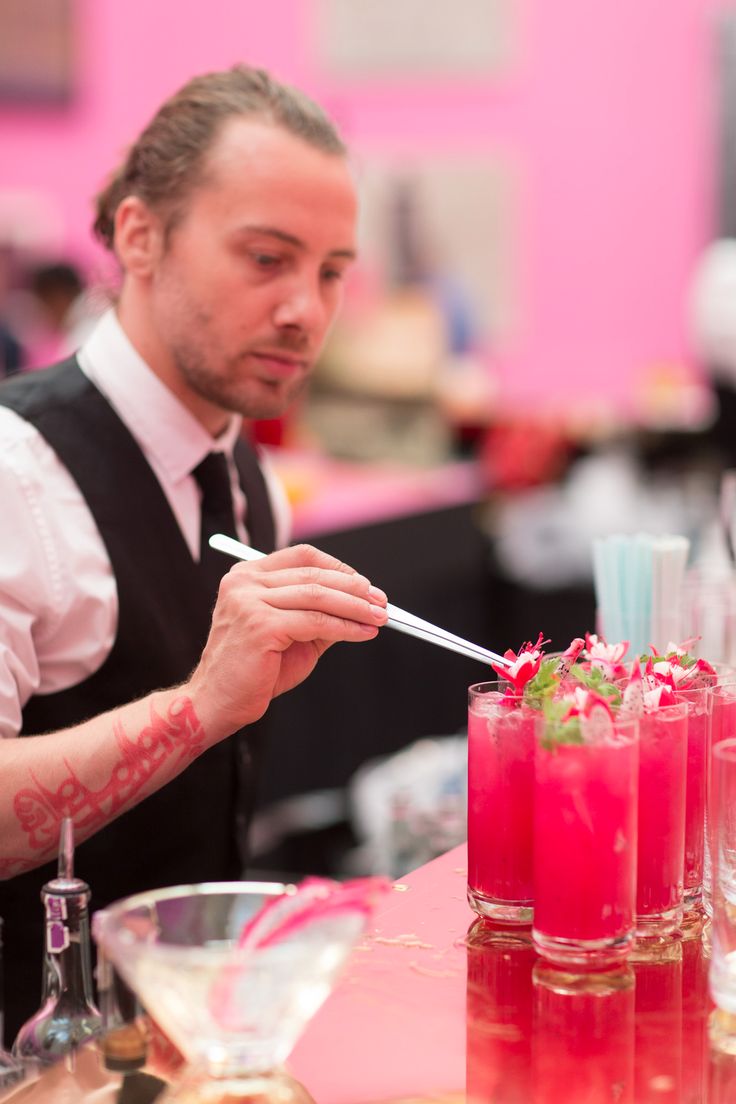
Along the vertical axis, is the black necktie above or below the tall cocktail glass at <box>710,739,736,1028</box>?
above

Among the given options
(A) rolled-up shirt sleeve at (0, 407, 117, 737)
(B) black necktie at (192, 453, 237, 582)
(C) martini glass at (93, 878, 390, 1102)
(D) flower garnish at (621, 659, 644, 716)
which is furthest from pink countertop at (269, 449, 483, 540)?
(C) martini glass at (93, 878, 390, 1102)

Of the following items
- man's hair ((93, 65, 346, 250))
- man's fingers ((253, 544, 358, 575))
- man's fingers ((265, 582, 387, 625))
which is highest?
man's hair ((93, 65, 346, 250))

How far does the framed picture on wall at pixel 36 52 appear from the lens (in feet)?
24.0

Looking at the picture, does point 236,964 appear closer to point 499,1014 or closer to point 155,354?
point 499,1014

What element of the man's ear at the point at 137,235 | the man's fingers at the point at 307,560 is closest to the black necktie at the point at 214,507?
the man's ear at the point at 137,235

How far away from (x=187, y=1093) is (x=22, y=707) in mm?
816

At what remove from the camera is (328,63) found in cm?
786

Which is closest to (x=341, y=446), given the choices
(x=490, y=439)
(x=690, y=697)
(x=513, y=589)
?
(x=490, y=439)

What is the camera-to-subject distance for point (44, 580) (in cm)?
167

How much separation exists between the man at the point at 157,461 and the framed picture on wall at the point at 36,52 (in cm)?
582

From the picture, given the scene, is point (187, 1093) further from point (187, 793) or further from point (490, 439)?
point (490, 439)

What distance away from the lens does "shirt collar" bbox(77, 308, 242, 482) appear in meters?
1.88

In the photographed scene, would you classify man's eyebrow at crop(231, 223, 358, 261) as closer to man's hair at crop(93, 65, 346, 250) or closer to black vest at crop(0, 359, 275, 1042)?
man's hair at crop(93, 65, 346, 250)

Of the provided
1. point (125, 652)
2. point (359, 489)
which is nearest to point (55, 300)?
point (359, 489)
